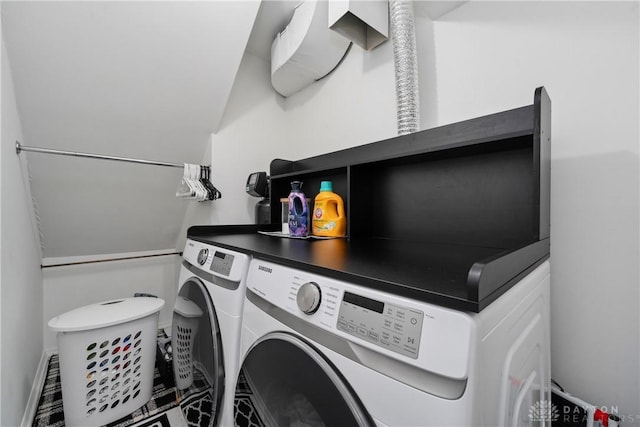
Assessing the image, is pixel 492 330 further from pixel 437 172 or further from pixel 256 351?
pixel 437 172

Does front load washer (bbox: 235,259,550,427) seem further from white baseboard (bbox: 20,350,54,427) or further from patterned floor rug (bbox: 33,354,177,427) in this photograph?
white baseboard (bbox: 20,350,54,427)

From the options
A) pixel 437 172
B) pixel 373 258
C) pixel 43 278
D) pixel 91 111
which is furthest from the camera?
pixel 43 278

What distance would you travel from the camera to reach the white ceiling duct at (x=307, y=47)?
166cm

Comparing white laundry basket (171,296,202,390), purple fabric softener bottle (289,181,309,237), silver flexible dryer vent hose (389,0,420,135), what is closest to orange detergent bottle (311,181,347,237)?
purple fabric softener bottle (289,181,309,237)

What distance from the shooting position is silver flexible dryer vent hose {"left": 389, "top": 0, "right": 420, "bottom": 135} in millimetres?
1271

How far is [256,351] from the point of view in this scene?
2.62ft

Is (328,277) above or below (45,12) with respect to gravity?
below

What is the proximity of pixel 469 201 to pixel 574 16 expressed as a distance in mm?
771

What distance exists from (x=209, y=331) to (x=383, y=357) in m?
0.80

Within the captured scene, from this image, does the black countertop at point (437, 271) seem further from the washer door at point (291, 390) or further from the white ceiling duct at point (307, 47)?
the white ceiling duct at point (307, 47)

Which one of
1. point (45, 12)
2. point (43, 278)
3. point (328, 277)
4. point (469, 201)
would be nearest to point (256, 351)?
point (328, 277)

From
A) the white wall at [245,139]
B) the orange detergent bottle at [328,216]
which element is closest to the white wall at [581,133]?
the orange detergent bottle at [328,216]

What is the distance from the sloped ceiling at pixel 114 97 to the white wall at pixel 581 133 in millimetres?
1362

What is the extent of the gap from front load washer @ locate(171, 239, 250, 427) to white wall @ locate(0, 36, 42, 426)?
63cm
